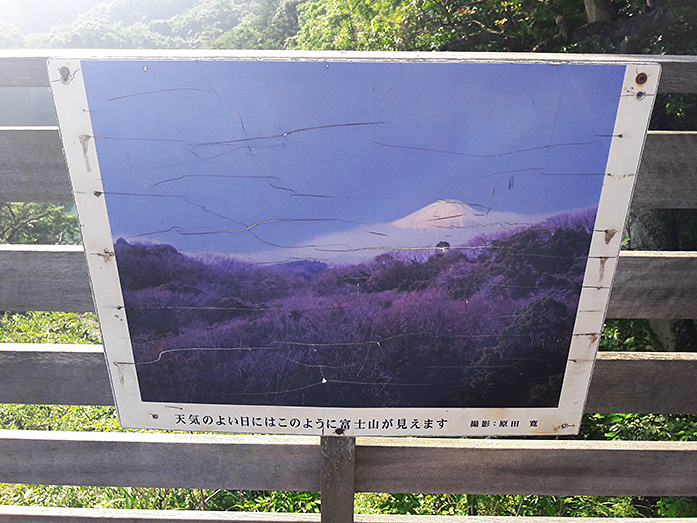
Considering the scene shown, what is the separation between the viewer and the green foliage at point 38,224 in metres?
16.2

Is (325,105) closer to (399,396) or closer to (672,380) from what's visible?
A: (399,396)

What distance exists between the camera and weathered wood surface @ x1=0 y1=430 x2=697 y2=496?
143 cm

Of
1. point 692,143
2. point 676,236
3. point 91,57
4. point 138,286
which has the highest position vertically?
point 91,57

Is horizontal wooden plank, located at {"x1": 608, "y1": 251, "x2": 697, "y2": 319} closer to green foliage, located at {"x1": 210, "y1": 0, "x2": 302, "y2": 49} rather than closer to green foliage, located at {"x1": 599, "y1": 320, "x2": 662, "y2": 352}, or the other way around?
green foliage, located at {"x1": 599, "y1": 320, "x2": 662, "y2": 352}

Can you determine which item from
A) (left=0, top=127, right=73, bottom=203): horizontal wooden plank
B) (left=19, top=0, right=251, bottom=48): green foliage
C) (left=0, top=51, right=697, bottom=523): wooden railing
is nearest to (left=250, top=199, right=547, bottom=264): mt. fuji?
(left=0, top=51, right=697, bottom=523): wooden railing

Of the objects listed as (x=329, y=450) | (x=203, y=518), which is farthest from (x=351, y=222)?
(x=203, y=518)

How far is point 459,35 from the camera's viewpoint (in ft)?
19.4

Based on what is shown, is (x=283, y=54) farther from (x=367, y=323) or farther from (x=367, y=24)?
(x=367, y=24)

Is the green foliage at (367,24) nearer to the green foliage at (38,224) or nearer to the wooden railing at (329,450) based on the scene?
the wooden railing at (329,450)

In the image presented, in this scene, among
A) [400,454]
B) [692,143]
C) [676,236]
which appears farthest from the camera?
[676,236]

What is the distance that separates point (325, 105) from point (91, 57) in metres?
0.48

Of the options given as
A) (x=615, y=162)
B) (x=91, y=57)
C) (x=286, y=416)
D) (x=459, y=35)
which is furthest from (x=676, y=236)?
(x=91, y=57)

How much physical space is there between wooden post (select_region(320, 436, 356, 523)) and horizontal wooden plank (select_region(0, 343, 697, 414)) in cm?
64

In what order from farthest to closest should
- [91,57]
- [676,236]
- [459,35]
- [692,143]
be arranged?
1. [459,35]
2. [676,236]
3. [692,143]
4. [91,57]
